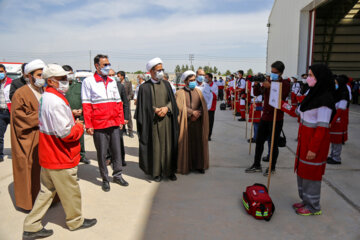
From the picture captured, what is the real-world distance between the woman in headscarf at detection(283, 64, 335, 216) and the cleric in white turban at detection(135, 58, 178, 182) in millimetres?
2067

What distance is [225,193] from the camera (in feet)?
13.5

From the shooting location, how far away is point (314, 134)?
10.7ft

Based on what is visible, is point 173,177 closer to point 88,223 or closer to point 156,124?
point 156,124

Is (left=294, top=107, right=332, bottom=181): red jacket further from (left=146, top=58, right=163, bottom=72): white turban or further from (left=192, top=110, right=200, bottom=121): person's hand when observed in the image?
(left=146, top=58, right=163, bottom=72): white turban

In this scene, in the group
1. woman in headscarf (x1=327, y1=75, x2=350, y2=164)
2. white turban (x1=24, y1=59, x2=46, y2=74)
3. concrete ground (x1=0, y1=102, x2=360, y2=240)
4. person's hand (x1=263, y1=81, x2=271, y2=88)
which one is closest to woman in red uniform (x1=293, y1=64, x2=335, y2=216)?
concrete ground (x1=0, y1=102, x2=360, y2=240)

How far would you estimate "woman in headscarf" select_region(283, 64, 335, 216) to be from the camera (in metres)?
3.15

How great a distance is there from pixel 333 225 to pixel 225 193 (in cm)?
146

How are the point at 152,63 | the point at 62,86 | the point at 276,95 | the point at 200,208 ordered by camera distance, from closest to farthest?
the point at 62,86, the point at 200,208, the point at 276,95, the point at 152,63

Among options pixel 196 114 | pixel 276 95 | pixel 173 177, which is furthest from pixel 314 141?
pixel 173 177

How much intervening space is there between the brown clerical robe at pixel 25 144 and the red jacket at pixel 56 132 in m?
0.72

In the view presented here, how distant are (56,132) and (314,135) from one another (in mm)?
2909

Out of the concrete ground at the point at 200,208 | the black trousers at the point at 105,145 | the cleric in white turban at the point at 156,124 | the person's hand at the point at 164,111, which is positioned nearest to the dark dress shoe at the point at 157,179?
the cleric in white turban at the point at 156,124

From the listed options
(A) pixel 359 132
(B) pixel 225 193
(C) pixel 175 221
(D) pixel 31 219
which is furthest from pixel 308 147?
(A) pixel 359 132

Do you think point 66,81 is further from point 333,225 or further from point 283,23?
point 283,23
